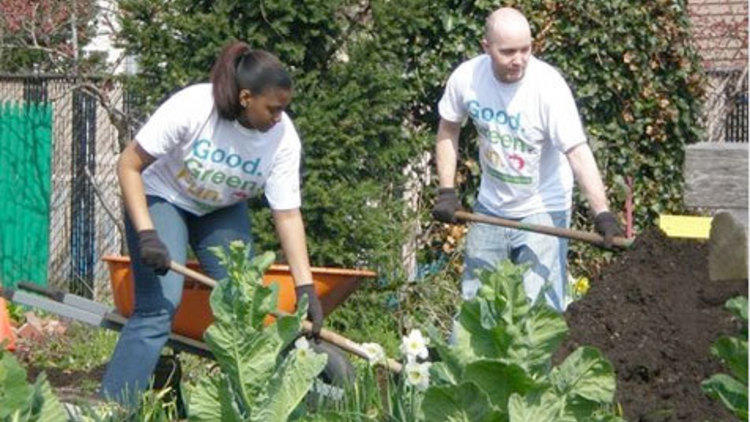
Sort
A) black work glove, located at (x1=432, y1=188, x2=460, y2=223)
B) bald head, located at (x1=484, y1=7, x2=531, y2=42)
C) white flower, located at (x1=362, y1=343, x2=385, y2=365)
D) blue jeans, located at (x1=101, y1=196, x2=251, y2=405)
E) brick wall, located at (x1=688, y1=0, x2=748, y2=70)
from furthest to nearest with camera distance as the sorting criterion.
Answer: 1. brick wall, located at (x1=688, y1=0, x2=748, y2=70)
2. black work glove, located at (x1=432, y1=188, x2=460, y2=223)
3. bald head, located at (x1=484, y1=7, x2=531, y2=42)
4. blue jeans, located at (x1=101, y1=196, x2=251, y2=405)
5. white flower, located at (x1=362, y1=343, x2=385, y2=365)

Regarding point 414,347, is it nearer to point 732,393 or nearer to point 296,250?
point 732,393

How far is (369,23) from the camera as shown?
8930mm

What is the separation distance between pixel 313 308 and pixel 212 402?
196cm

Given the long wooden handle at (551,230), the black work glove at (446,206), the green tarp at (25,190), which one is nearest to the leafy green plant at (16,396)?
the long wooden handle at (551,230)

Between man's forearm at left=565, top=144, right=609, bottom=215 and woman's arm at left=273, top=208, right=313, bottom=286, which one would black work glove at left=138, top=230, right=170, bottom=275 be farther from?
man's forearm at left=565, top=144, right=609, bottom=215

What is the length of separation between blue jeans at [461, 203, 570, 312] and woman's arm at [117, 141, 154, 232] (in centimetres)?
130

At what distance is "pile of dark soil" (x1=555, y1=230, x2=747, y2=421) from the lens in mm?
4836

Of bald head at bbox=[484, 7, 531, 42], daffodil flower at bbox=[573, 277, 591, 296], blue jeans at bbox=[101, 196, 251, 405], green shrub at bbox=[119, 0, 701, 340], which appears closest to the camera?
blue jeans at bbox=[101, 196, 251, 405]

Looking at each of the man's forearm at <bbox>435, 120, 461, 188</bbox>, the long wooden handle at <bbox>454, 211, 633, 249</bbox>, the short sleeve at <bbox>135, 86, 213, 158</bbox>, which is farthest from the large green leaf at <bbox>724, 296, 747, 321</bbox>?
the man's forearm at <bbox>435, 120, 461, 188</bbox>

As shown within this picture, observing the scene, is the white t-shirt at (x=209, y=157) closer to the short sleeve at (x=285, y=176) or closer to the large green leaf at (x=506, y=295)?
the short sleeve at (x=285, y=176)

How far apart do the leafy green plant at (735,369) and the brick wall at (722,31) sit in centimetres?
990

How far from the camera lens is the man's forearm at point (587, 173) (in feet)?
20.3

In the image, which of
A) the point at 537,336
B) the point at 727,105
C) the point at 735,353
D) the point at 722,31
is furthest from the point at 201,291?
the point at 722,31

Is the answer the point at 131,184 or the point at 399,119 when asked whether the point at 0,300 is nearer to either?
the point at 399,119
